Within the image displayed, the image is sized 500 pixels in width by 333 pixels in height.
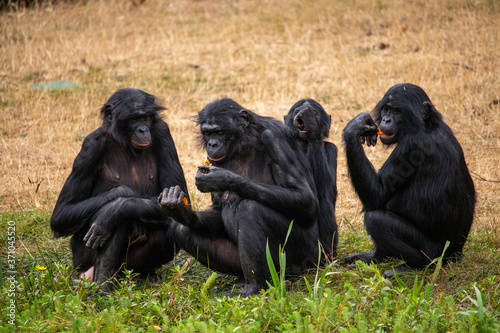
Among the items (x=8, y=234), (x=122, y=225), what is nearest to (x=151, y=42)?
(x=8, y=234)

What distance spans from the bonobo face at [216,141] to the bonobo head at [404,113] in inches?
60.7

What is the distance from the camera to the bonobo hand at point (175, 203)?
16.5 ft

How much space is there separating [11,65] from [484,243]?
11.6m

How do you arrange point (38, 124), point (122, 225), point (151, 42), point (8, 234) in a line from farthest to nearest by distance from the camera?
point (151, 42) → point (38, 124) → point (8, 234) → point (122, 225)

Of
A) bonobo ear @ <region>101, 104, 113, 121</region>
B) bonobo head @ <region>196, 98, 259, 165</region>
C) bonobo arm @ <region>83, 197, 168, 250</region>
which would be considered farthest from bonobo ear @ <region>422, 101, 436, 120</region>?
bonobo ear @ <region>101, 104, 113, 121</region>

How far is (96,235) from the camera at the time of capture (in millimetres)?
5332

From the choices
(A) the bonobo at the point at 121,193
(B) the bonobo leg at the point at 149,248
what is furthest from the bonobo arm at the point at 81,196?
(B) the bonobo leg at the point at 149,248

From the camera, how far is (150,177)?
5.86 meters

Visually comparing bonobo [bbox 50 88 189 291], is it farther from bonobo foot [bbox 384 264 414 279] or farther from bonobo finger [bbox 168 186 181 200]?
bonobo foot [bbox 384 264 414 279]

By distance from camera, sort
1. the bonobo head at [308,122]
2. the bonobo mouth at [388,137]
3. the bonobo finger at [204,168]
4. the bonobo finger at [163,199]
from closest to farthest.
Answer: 1. the bonobo finger at [163,199]
2. the bonobo finger at [204,168]
3. the bonobo mouth at [388,137]
4. the bonobo head at [308,122]

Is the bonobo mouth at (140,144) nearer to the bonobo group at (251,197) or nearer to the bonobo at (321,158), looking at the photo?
the bonobo group at (251,197)

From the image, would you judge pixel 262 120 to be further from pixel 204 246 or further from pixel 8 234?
pixel 8 234

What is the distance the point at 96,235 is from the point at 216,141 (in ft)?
4.57

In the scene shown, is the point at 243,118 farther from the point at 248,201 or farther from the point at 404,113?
the point at 404,113
